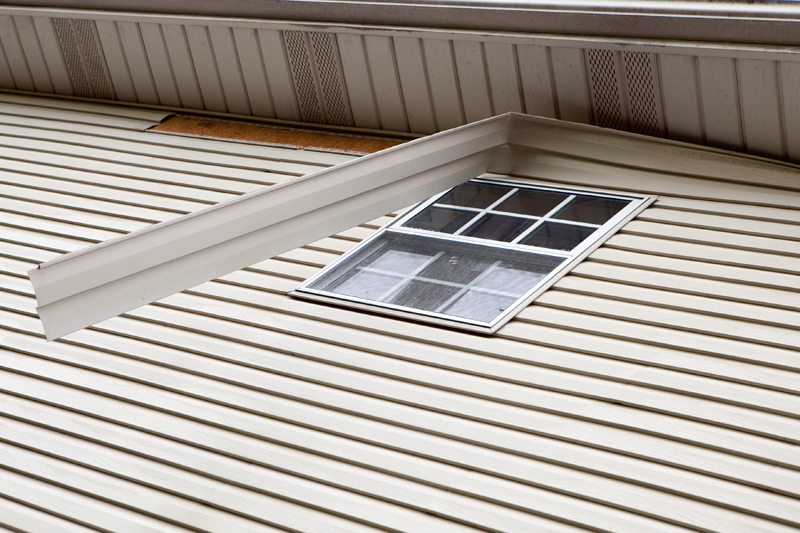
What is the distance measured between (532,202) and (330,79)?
1.59 meters

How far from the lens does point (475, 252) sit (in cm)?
365

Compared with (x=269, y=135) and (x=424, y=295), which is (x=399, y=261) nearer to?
(x=424, y=295)

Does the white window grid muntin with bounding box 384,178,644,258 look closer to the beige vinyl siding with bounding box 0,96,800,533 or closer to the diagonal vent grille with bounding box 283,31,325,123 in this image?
the beige vinyl siding with bounding box 0,96,800,533

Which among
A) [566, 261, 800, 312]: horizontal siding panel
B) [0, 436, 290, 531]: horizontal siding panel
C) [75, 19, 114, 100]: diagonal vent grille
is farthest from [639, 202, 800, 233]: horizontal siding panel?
[75, 19, 114, 100]: diagonal vent grille

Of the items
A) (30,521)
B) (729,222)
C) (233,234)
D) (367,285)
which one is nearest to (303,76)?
(367,285)

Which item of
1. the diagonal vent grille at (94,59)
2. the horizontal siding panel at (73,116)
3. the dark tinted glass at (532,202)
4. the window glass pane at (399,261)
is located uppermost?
the diagonal vent grille at (94,59)

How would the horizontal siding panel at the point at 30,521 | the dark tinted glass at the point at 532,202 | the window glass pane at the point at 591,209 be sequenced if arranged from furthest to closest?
the dark tinted glass at the point at 532,202 < the window glass pane at the point at 591,209 < the horizontal siding panel at the point at 30,521

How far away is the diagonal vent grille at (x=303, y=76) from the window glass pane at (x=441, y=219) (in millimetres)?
1377

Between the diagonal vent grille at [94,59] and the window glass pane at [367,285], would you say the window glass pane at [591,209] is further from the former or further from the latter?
the diagonal vent grille at [94,59]

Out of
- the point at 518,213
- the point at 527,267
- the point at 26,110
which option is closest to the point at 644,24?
the point at 518,213

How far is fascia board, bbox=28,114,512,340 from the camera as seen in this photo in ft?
8.61

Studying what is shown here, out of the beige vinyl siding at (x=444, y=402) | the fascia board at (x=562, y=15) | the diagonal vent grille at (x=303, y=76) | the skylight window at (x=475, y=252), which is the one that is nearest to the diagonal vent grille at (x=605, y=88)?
the fascia board at (x=562, y=15)

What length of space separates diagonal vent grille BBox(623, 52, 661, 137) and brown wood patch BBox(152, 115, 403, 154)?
1292 millimetres

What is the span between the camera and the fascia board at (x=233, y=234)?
8.61 feet
